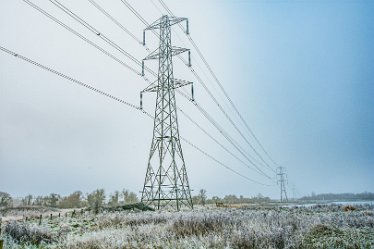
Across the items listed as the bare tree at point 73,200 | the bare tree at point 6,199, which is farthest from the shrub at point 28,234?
the bare tree at point 6,199

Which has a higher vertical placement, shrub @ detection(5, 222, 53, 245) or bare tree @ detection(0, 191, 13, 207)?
shrub @ detection(5, 222, 53, 245)

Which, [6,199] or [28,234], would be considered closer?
[28,234]

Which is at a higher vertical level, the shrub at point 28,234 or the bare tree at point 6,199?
the shrub at point 28,234

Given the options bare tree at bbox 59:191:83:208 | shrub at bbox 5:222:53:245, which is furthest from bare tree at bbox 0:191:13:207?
shrub at bbox 5:222:53:245

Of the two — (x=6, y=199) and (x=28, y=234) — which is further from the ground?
(x=28, y=234)

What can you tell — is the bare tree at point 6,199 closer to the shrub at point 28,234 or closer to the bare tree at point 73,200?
the bare tree at point 73,200

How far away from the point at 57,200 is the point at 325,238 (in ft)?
194

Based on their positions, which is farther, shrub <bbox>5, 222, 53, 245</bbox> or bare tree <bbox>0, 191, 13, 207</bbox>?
bare tree <bbox>0, 191, 13, 207</bbox>

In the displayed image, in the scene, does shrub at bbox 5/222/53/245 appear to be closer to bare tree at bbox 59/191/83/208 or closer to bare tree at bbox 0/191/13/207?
bare tree at bbox 59/191/83/208

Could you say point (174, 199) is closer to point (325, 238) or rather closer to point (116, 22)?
point (116, 22)

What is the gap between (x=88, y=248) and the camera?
6492 mm

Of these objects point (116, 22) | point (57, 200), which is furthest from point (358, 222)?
point (57, 200)

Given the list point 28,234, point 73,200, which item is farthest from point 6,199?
point 28,234

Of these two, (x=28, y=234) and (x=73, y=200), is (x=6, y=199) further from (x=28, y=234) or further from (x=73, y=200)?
(x=28, y=234)
